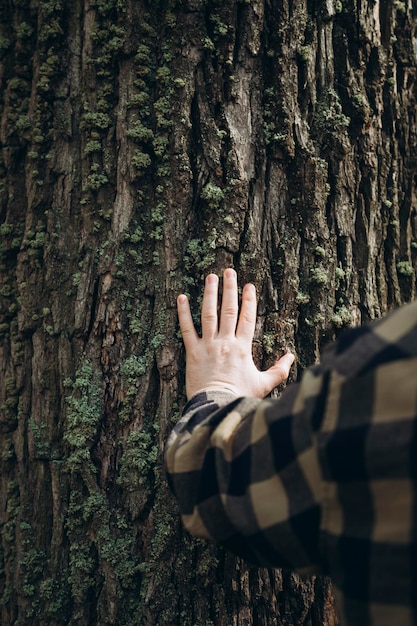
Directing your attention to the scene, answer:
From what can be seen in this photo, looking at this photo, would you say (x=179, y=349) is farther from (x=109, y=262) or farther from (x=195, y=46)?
(x=195, y=46)

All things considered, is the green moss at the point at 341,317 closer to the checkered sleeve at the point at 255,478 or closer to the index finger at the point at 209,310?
the index finger at the point at 209,310

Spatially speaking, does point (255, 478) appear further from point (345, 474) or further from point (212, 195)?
point (212, 195)

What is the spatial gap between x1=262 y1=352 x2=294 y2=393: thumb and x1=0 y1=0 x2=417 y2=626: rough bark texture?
5 cm

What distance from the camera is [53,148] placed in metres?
2.04

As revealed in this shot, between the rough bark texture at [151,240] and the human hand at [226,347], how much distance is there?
68mm

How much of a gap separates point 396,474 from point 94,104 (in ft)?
5.27

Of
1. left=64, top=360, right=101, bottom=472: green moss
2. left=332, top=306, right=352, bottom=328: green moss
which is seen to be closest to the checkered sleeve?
left=64, top=360, right=101, bottom=472: green moss

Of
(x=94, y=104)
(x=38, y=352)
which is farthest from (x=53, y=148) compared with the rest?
(x=38, y=352)

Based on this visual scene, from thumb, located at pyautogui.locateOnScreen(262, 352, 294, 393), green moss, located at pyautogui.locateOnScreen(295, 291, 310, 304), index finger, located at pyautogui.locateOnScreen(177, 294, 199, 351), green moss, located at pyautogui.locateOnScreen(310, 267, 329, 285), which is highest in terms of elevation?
green moss, located at pyautogui.locateOnScreen(310, 267, 329, 285)

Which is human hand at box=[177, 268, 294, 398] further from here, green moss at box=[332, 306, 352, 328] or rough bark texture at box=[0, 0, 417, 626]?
green moss at box=[332, 306, 352, 328]

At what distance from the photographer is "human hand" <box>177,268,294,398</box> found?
179 centimetres

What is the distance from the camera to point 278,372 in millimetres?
1897

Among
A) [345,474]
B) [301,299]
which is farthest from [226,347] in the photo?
[345,474]

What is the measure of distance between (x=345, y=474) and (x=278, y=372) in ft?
2.69
